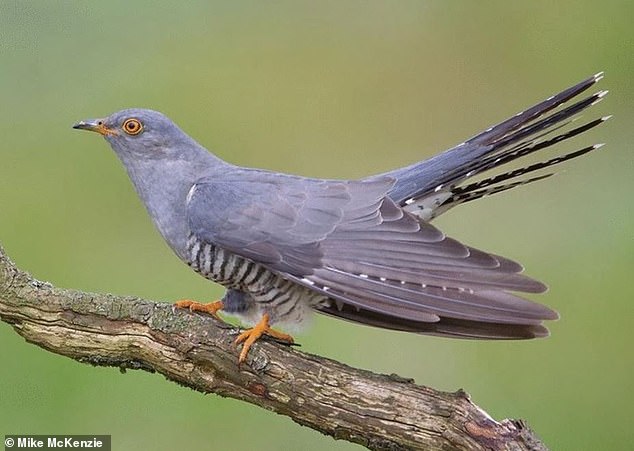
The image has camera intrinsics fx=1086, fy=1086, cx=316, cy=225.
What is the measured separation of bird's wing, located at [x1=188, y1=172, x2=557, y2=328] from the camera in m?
3.36

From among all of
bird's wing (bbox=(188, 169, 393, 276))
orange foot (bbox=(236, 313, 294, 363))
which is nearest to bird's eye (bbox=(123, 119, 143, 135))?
bird's wing (bbox=(188, 169, 393, 276))

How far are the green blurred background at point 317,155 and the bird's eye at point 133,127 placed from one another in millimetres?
2947

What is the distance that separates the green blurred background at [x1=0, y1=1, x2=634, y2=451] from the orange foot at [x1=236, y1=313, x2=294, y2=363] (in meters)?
2.78

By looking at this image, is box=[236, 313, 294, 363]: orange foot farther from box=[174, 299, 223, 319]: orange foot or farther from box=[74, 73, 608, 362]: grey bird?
box=[174, 299, 223, 319]: orange foot

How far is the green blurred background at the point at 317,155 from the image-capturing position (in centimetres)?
663

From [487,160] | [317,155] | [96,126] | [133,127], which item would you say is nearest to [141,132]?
[133,127]

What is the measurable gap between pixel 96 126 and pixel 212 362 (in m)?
1.03

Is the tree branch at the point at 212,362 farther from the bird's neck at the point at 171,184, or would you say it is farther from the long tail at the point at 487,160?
the long tail at the point at 487,160

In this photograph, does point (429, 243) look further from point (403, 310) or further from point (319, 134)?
point (319, 134)

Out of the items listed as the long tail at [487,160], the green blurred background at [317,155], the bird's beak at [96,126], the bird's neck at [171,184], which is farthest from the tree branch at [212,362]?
the green blurred background at [317,155]

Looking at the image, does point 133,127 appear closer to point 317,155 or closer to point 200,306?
point 200,306

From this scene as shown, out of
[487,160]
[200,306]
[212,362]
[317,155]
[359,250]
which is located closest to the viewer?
[212,362]

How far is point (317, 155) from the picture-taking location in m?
9.09

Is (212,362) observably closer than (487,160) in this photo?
A: Yes
